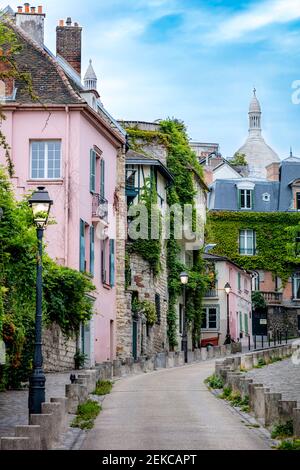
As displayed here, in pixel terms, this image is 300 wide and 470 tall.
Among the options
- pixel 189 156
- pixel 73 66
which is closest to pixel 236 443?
pixel 73 66

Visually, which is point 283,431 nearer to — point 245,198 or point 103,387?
point 103,387

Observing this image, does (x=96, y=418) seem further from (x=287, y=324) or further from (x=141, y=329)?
(x=287, y=324)

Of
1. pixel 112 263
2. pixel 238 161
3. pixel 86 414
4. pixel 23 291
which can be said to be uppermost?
pixel 238 161

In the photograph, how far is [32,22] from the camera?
4081cm

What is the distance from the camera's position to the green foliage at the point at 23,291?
78.5 ft

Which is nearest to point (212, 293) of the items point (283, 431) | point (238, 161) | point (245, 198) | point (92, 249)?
point (245, 198)

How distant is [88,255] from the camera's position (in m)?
38.5

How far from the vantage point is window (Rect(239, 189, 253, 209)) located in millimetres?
81938

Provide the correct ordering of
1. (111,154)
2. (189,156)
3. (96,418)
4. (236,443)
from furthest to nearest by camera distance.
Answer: (189,156) < (111,154) < (96,418) < (236,443)

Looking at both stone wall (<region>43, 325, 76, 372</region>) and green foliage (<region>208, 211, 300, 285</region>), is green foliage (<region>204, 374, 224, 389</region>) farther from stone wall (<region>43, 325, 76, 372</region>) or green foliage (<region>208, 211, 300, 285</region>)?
green foliage (<region>208, 211, 300, 285</region>)

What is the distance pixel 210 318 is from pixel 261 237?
12.1 metres

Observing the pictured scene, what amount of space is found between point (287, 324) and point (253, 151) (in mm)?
83345

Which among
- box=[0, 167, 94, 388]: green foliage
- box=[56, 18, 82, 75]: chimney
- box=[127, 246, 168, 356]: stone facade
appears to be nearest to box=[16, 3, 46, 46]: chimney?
box=[56, 18, 82, 75]: chimney

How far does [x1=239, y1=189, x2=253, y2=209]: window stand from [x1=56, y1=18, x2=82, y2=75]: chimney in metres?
38.5
